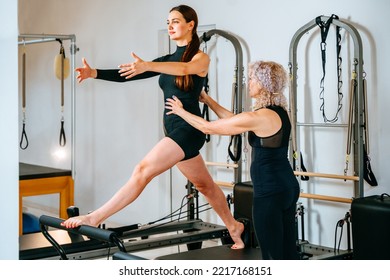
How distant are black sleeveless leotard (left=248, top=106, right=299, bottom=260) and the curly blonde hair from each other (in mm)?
45

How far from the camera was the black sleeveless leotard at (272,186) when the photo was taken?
3.88 meters

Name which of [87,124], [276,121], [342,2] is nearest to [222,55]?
[342,2]

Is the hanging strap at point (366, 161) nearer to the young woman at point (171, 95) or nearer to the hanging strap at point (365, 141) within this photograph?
the hanging strap at point (365, 141)

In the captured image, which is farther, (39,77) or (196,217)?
(39,77)

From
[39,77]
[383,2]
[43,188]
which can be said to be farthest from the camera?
[39,77]

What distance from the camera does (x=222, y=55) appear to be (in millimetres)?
6496
